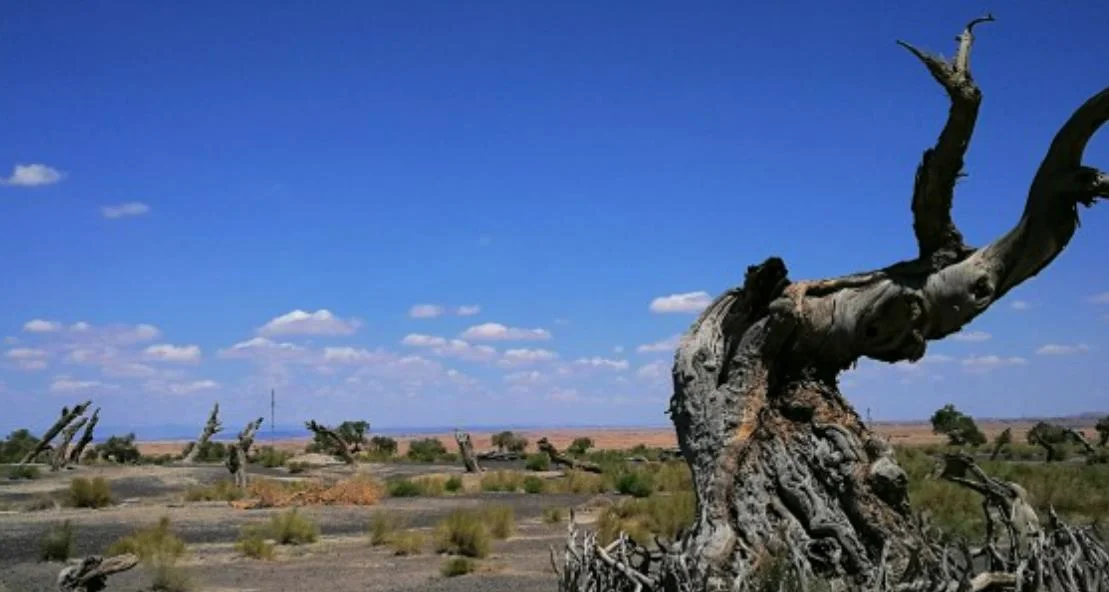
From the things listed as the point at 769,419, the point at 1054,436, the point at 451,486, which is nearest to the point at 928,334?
the point at 769,419

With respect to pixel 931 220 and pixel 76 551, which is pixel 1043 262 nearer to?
pixel 931 220

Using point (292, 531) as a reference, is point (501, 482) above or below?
above

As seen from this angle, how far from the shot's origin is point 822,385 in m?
8.00

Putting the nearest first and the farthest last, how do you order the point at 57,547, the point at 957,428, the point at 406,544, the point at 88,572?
the point at 88,572 → the point at 57,547 → the point at 406,544 → the point at 957,428

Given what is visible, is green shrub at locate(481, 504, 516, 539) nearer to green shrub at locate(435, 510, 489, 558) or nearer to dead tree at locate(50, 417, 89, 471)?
green shrub at locate(435, 510, 489, 558)

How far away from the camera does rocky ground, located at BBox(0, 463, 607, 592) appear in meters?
15.0

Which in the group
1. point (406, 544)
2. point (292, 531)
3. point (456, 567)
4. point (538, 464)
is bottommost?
point (456, 567)

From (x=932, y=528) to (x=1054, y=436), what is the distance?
48853 mm

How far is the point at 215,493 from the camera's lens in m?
30.0

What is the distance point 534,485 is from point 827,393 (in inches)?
947

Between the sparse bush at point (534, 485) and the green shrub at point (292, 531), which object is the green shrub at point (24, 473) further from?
the green shrub at point (292, 531)

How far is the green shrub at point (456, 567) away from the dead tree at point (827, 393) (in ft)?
26.3

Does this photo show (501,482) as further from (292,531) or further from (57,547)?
(57,547)

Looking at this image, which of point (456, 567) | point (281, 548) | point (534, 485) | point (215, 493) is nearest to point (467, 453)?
point (534, 485)
